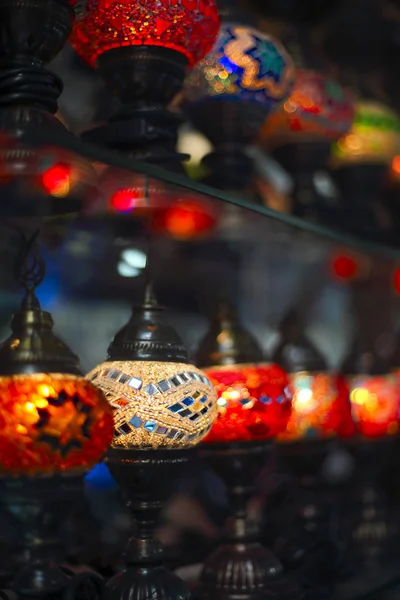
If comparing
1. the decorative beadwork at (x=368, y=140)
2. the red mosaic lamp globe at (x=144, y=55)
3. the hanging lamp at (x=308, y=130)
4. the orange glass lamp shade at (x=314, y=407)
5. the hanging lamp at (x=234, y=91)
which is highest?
the decorative beadwork at (x=368, y=140)

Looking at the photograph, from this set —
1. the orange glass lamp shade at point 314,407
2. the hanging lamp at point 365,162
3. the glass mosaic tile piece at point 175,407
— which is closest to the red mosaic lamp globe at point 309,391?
the orange glass lamp shade at point 314,407

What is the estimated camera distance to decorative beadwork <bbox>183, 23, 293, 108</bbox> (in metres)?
1.16

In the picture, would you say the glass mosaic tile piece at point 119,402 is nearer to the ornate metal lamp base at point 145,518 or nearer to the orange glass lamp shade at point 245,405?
the ornate metal lamp base at point 145,518

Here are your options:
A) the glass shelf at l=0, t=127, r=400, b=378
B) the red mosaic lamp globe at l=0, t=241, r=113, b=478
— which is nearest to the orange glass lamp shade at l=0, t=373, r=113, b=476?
the red mosaic lamp globe at l=0, t=241, r=113, b=478

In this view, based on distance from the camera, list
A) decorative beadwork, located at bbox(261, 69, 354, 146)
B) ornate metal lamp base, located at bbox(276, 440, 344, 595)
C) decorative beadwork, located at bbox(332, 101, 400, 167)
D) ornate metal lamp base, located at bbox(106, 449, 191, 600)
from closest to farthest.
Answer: ornate metal lamp base, located at bbox(106, 449, 191, 600) → ornate metal lamp base, located at bbox(276, 440, 344, 595) → decorative beadwork, located at bbox(261, 69, 354, 146) → decorative beadwork, located at bbox(332, 101, 400, 167)

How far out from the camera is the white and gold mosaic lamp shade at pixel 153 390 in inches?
35.7

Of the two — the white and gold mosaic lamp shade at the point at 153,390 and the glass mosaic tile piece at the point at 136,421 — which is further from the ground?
the white and gold mosaic lamp shade at the point at 153,390

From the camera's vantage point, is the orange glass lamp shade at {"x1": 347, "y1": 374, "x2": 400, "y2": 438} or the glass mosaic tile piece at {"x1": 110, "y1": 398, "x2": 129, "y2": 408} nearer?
the glass mosaic tile piece at {"x1": 110, "y1": 398, "x2": 129, "y2": 408}

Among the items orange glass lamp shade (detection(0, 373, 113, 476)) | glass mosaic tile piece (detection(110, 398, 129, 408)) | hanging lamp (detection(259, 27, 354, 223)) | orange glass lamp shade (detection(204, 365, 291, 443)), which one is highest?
hanging lamp (detection(259, 27, 354, 223))

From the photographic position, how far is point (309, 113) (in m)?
1.34

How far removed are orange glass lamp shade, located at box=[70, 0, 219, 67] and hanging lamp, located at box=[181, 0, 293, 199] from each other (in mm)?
148

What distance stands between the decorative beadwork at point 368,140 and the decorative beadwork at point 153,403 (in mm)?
677

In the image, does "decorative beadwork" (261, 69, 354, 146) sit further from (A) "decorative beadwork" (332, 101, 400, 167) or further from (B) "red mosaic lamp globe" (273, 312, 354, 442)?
(B) "red mosaic lamp globe" (273, 312, 354, 442)

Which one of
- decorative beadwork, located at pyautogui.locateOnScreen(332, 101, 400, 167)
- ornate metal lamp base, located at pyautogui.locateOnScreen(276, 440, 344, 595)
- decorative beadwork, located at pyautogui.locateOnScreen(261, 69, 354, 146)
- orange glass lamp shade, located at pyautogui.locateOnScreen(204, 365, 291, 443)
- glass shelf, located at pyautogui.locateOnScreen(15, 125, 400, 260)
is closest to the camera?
glass shelf, located at pyautogui.locateOnScreen(15, 125, 400, 260)
